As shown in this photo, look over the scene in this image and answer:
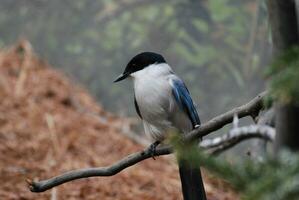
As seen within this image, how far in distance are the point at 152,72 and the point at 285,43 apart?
4.88 feet

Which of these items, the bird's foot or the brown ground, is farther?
the brown ground

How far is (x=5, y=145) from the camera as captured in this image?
4766mm

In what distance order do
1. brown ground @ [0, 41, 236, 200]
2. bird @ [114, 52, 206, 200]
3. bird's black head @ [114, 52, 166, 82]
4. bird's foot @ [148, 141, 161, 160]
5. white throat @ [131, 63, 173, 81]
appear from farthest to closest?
brown ground @ [0, 41, 236, 200], bird's black head @ [114, 52, 166, 82], white throat @ [131, 63, 173, 81], bird @ [114, 52, 206, 200], bird's foot @ [148, 141, 161, 160]

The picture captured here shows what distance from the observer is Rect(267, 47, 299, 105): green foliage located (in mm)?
865

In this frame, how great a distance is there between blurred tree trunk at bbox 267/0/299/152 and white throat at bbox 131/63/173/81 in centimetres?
138

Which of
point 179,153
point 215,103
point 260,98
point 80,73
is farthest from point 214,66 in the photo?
point 179,153

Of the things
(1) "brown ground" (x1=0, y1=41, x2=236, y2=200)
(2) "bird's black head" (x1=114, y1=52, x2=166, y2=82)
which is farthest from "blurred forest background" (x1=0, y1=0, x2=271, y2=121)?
(2) "bird's black head" (x1=114, y1=52, x2=166, y2=82)

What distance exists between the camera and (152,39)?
19.9 ft

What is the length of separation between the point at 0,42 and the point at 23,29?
1.31ft

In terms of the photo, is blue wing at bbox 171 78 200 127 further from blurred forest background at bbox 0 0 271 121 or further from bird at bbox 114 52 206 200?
blurred forest background at bbox 0 0 271 121

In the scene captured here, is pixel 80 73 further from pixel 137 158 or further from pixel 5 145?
pixel 137 158

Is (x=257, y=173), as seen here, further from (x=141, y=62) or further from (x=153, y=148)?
(x=141, y=62)

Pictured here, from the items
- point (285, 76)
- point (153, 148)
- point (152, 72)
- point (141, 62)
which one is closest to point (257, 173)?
point (285, 76)

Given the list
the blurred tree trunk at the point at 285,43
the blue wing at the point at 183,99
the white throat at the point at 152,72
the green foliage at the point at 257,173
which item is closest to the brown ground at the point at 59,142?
the blue wing at the point at 183,99
